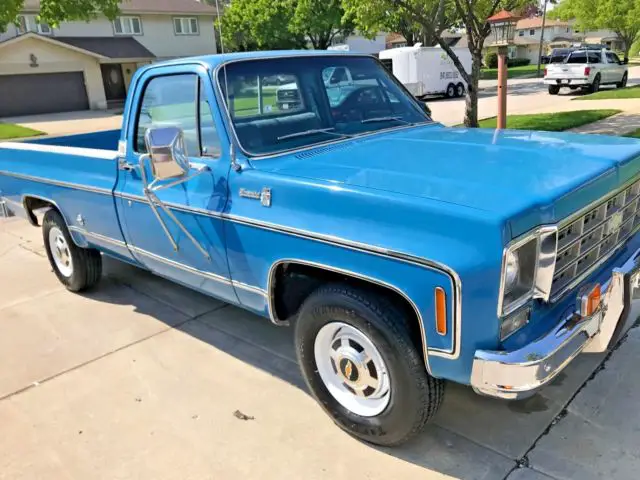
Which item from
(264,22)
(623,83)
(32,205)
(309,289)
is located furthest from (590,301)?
(264,22)

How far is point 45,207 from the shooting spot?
211 inches

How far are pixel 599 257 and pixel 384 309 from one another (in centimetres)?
127

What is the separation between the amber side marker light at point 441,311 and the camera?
2.38 m

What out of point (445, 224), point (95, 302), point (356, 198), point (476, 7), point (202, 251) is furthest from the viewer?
point (476, 7)

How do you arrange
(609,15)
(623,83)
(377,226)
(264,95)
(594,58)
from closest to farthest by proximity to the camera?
(377,226)
(264,95)
(594,58)
(623,83)
(609,15)

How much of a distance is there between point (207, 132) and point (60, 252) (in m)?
2.70

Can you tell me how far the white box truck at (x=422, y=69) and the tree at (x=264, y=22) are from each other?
38.1 ft

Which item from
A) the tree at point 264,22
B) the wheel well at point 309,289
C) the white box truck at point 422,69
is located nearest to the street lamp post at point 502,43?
the white box truck at point 422,69

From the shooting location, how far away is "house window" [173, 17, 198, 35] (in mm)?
36125

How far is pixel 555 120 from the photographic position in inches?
524

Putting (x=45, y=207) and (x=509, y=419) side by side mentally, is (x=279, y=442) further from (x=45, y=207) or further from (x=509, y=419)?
(x=45, y=207)

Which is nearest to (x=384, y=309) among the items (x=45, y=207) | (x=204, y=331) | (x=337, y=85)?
(x=337, y=85)

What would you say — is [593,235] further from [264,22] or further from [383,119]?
[264,22]

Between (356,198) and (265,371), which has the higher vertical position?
(356,198)
